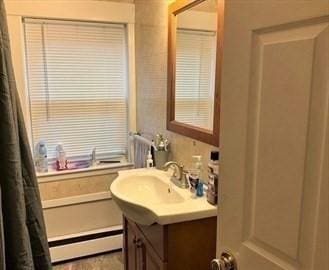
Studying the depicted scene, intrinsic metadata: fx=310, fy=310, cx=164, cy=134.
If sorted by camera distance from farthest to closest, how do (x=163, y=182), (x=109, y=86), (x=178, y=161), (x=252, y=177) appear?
1. (x=109, y=86)
2. (x=178, y=161)
3. (x=163, y=182)
4. (x=252, y=177)

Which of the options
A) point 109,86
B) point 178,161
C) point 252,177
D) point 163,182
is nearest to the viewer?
point 252,177

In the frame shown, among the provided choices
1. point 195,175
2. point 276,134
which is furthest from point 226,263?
point 195,175

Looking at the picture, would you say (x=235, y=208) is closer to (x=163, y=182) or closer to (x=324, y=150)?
(x=324, y=150)

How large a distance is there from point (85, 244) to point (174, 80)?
161 centimetres

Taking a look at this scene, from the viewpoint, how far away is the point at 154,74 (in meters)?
2.31

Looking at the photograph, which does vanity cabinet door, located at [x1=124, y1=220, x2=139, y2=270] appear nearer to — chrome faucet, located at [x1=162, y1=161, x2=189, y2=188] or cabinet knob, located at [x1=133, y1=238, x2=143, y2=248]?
cabinet knob, located at [x1=133, y1=238, x2=143, y2=248]

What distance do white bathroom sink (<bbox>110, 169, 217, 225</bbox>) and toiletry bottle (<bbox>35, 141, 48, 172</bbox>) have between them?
89 cm

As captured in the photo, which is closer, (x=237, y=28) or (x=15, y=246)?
(x=15, y=246)

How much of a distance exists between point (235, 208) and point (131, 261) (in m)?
1.25

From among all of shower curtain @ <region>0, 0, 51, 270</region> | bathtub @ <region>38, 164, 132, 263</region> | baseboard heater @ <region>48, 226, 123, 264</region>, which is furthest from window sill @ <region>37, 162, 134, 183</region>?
shower curtain @ <region>0, 0, 51, 270</region>

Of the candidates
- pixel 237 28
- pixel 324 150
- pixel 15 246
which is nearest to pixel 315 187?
pixel 324 150

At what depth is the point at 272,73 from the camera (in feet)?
2.45

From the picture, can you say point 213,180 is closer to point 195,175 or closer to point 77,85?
point 195,175

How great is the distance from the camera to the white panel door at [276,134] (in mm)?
661
